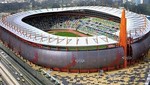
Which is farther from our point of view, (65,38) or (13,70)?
(65,38)

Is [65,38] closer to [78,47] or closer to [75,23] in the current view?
[78,47]

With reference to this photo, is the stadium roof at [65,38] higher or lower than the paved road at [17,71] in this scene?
higher

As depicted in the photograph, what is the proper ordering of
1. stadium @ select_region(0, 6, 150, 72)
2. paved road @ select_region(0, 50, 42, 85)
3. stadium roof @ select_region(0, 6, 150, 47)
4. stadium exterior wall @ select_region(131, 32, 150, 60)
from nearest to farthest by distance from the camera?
paved road @ select_region(0, 50, 42, 85) < stadium @ select_region(0, 6, 150, 72) < stadium roof @ select_region(0, 6, 150, 47) < stadium exterior wall @ select_region(131, 32, 150, 60)

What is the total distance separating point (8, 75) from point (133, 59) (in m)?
31.0

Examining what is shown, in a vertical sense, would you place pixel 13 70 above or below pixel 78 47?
below

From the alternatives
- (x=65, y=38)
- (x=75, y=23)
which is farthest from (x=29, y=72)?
(x=75, y=23)

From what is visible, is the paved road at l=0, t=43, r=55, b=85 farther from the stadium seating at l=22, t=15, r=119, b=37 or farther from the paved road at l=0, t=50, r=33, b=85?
the stadium seating at l=22, t=15, r=119, b=37

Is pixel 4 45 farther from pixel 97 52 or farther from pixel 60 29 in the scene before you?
pixel 97 52

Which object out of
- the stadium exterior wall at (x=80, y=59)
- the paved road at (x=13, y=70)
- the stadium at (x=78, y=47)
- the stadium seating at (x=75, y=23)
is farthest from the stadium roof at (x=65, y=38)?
the paved road at (x=13, y=70)

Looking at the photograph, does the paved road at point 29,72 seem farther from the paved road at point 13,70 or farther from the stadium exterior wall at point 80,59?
the stadium exterior wall at point 80,59

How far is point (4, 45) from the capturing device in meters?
94.1

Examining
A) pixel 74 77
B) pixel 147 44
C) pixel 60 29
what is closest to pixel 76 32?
pixel 60 29

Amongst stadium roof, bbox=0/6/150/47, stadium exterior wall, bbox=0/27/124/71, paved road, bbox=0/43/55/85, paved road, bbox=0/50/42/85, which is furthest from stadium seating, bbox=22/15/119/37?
stadium exterior wall, bbox=0/27/124/71

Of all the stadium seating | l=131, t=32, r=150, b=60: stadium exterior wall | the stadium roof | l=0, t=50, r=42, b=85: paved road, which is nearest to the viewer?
l=0, t=50, r=42, b=85: paved road
